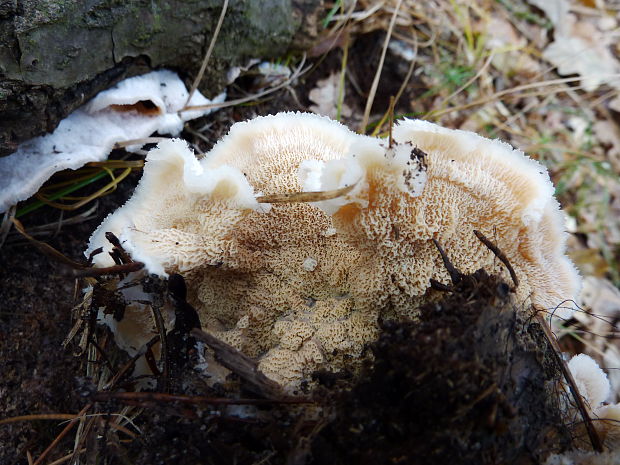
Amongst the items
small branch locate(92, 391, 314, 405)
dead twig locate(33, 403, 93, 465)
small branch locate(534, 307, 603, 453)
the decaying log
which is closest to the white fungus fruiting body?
small branch locate(534, 307, 603, 453)

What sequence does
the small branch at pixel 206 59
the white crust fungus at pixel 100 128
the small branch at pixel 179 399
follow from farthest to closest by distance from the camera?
the small branch at pixel 206 59 < the white crust fungus at pixel 100 128 < the small branch at pixel 179 399

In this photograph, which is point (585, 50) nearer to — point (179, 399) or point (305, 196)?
point (305, 196)

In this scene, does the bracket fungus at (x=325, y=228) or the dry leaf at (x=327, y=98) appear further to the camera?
the dry leaf at (x=327, y=98)

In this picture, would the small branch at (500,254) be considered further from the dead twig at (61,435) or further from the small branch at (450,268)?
the dead twig at (61,435)

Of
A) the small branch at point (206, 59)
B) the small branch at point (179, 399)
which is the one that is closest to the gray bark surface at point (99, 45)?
the small branch at point (206, 59)

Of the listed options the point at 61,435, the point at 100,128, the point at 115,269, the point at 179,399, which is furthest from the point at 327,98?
the point at 61,435

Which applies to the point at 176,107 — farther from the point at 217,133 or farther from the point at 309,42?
the point at 309,42

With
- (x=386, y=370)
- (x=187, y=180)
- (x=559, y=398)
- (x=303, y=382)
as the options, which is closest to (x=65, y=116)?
(x=187, y=180)
